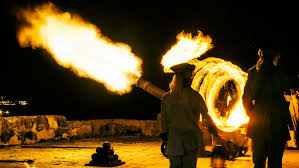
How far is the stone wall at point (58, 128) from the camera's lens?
13.6 m

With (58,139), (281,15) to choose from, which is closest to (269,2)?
(281,15)

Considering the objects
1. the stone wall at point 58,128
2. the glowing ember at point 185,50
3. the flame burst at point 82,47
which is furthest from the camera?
the stone wall at point 58,128

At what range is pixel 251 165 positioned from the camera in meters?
8.84

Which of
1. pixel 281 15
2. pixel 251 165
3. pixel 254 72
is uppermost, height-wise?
pixel 281 15

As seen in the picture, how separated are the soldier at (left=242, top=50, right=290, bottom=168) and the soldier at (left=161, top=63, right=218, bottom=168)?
57cm

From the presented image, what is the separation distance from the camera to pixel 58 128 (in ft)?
50.1

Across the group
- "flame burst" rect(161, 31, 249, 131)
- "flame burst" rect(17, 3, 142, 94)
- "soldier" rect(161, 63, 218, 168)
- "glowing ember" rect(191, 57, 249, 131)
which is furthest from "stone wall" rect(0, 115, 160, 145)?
"soldier" rect(161, 63, 218, 168)

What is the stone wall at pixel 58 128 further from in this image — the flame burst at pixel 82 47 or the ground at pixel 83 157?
the flame burst at pixel 82 47

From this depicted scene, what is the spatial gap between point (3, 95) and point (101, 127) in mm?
20023

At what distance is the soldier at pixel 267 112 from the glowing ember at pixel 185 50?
Answer: 5344mm

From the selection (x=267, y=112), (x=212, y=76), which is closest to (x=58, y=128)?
(x=212, y=76)

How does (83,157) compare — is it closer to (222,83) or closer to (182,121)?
(222,83)

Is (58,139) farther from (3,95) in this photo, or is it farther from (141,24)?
(3,95)

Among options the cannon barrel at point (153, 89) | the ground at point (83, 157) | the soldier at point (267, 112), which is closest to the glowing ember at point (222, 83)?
the ground at point (83, 157)
